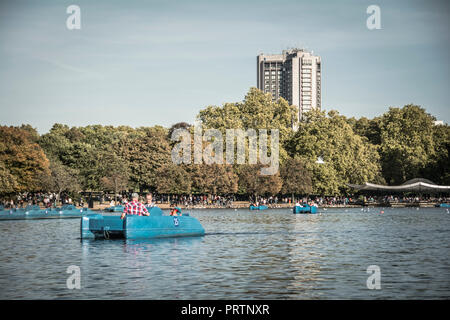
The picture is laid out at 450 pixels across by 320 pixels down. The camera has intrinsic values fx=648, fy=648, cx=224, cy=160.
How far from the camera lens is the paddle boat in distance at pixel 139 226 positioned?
33250 mm

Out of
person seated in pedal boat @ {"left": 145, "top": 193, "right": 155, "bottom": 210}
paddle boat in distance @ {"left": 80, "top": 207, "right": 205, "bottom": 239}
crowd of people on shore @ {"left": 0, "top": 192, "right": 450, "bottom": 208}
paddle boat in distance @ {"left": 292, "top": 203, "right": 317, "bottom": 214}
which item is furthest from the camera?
crowd of people on shore @ {"left": 0, "top": 192, "right": 450, "bottom": 208}

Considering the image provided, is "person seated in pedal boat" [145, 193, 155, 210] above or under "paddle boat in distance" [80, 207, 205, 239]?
above

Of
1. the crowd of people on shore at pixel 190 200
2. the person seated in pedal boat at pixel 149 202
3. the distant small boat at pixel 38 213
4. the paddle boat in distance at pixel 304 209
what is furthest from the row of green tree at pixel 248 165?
the person seated in pedal boat at pixel 149 202

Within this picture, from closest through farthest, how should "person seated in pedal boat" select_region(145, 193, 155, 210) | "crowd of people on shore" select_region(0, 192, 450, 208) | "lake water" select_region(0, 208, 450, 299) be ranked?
"lake water" select_region(0, 208, 450, 299) < "person seated in pedal boat" select_region(145, 193, 155, 210) < "crowd of people on shore" select_region(0, 192, 450, 208)

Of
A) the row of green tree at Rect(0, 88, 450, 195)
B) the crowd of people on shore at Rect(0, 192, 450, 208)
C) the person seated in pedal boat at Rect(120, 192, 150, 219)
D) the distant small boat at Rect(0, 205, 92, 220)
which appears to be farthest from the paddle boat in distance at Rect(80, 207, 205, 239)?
the row of green tree at Rect(0, 88, 450, 195)

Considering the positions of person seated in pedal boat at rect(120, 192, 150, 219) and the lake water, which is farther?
person seated in pedal boat at rect(120, 192, 150, 219)

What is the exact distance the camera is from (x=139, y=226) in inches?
1318

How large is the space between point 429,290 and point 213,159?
8416 centimetres

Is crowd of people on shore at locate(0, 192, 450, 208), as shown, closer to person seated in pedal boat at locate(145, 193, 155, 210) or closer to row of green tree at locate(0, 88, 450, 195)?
row of green tree at locate(0, 88, 450, 195)

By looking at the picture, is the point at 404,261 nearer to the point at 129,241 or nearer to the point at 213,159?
the point at 129,241

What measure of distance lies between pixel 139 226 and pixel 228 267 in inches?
432

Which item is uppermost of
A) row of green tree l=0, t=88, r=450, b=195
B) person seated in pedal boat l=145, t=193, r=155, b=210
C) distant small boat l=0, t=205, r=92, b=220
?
row of green tree l=0, t=88, r=450, b=195

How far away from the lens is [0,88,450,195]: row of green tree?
93600mm

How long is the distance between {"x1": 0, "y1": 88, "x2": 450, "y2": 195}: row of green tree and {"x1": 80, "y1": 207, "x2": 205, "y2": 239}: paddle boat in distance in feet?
175
